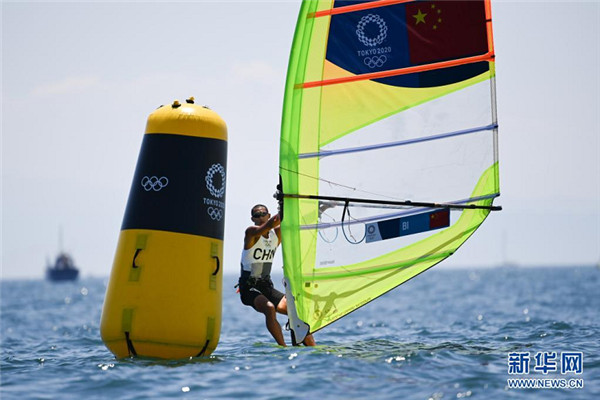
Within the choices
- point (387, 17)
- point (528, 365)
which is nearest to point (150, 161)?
point (387, 17)

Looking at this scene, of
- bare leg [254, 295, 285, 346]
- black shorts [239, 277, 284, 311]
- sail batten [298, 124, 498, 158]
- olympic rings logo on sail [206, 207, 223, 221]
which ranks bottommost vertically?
bare leg [254, 295, 285, 346]

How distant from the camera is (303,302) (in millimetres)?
9523

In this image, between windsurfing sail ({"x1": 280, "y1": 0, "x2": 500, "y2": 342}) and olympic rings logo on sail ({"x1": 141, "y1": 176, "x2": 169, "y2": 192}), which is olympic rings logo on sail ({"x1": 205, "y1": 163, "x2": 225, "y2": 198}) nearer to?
olympic rings logo on sail ({"x1": 141, "y1": 176, "x2": 169, "y2": 192})

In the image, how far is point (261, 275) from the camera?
390 inches

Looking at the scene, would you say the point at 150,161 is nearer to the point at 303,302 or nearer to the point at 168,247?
the point at 168,247

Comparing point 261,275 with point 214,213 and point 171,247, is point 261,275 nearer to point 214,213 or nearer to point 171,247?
point 214,213

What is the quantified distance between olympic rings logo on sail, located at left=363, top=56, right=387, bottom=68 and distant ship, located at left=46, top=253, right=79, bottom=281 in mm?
99455

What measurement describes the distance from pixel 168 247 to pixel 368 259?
2271mm

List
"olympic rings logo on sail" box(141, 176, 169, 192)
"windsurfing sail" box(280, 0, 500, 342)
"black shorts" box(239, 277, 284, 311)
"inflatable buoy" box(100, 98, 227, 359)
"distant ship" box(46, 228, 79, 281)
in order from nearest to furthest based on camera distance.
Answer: "inflatable buoy" box(100, 98, 227, 359)
"olympic rings logo on sail" box(141, 176, 169, 192)
"windsurfing sail" box(280, 0, 500, 342)
"black shorts" box(239, 277, 284, 311)
"distant ship" box(46, 228, 79, 281)

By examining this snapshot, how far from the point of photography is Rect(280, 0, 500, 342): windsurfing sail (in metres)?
9.37

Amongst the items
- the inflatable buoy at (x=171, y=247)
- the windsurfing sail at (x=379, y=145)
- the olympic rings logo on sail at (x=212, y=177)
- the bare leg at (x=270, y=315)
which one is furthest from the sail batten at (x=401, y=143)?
the bare leg at (x=270, y=315)

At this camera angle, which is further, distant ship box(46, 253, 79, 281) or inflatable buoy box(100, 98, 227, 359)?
distant ship box(46, 253, 79, 281)

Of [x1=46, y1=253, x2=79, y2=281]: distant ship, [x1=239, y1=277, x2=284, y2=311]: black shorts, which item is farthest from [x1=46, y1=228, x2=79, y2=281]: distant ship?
[x1=239, y1=277, x2=284, y2=311]: black shorts

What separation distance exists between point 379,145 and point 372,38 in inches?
46.4
